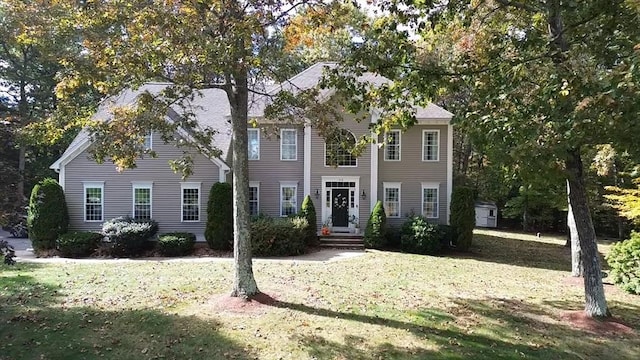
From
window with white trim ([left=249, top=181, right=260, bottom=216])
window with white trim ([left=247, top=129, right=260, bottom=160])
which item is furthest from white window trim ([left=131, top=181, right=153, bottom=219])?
window with white trim ([left=247, top=129, right=260, bottom=160])

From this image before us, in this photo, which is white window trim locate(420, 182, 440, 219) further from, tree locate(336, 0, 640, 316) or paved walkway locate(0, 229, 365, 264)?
tree locate(336, 0, 640, 316)

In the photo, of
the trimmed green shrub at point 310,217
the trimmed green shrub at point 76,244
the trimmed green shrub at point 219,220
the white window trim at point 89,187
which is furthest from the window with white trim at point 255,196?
the trimmed green shrub at point 76,244

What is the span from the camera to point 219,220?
16.6 metres

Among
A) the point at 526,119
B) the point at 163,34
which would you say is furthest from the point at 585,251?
the point at 163,34

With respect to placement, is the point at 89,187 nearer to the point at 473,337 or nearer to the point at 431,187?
the point at 431,187

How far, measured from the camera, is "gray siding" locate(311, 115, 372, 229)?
19.6 metres

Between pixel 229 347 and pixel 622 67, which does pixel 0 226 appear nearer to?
pixel 229 347

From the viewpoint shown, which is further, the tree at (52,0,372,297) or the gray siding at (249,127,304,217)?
the gray siding at (249,127,304,217)

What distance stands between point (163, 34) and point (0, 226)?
13.4 ft

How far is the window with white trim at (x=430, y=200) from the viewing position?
19828 millimetres

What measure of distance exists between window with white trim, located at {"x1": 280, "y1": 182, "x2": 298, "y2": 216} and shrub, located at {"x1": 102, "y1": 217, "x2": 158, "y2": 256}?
5860mm

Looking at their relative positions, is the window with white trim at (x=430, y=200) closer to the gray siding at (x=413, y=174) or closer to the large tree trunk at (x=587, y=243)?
the gray siding at (x=413, y=174)

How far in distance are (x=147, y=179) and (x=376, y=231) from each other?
10.1 meters

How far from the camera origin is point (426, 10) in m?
8.01
